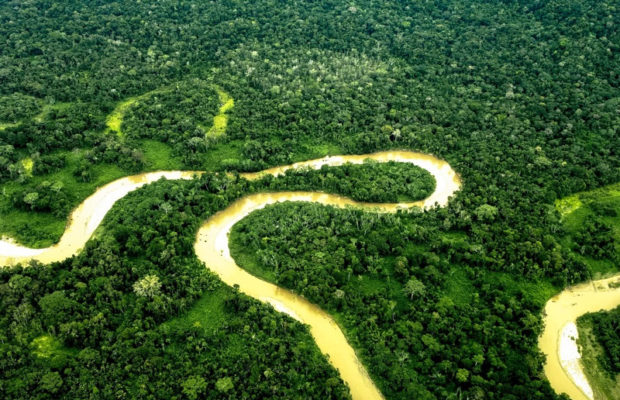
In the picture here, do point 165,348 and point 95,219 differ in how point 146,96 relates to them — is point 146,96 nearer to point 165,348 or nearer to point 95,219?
point 95,219

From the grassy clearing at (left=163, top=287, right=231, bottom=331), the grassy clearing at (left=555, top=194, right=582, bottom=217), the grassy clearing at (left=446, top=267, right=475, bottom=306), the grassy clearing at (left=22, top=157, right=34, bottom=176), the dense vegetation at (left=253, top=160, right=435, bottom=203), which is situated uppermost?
the grassy clearing at (left=555, top=194, right=582, bottom=217)

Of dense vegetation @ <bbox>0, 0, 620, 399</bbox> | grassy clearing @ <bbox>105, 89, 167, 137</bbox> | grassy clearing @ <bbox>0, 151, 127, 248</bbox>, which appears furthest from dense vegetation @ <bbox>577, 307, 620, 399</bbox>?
grassy clearing @ <bbox>105, 89, 167, 137</bbox>

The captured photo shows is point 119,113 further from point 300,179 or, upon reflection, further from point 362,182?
point 362,182

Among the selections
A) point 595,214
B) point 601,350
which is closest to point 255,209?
point 601,350

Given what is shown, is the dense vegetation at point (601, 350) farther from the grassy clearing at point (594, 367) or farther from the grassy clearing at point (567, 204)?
the grassy clearing at point (567, 204)

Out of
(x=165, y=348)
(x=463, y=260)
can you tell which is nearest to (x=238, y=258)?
(x=165, y=348)

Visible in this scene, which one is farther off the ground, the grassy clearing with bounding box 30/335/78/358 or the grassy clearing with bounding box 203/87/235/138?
the grassy clearing with bounding box 203/87/235/138

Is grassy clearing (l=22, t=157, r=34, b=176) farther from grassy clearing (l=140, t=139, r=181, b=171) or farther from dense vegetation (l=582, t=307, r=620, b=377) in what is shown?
dense vegetation (l=582, t=307, r=620, b=377)
